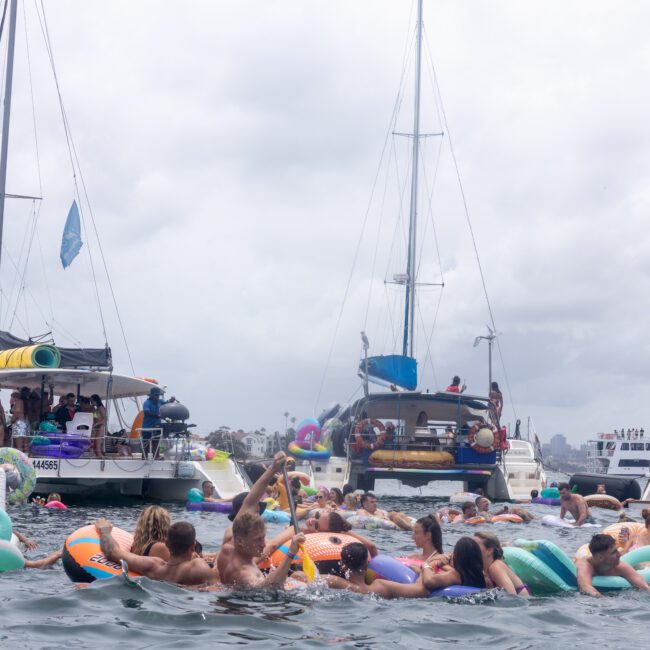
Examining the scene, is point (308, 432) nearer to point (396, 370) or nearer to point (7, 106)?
point (396, 370)

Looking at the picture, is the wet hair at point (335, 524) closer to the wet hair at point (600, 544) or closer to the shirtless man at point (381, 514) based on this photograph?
the wet hair at point (600, 544)

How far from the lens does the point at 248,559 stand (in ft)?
30.1

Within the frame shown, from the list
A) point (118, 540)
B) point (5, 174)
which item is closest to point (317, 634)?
point (118, 540)

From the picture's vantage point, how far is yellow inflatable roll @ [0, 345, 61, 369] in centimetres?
2317

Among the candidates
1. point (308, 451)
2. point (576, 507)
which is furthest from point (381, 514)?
point (308, 451)

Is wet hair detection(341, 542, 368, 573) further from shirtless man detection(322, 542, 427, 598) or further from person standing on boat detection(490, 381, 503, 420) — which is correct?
person standing on boat detection(490, 381, 503, 420)

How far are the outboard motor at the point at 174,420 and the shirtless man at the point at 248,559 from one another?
1513 centimetres

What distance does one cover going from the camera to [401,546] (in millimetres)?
15820

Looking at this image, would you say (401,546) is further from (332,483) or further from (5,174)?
(5,174)

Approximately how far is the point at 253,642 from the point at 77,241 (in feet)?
77.0

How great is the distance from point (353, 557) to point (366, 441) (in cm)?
1931

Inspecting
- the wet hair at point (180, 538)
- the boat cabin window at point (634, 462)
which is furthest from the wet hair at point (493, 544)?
the boat cabin window at point (634, 462)

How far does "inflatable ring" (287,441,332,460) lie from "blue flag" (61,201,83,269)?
9480mm

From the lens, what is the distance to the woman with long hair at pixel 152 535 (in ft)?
31.1
